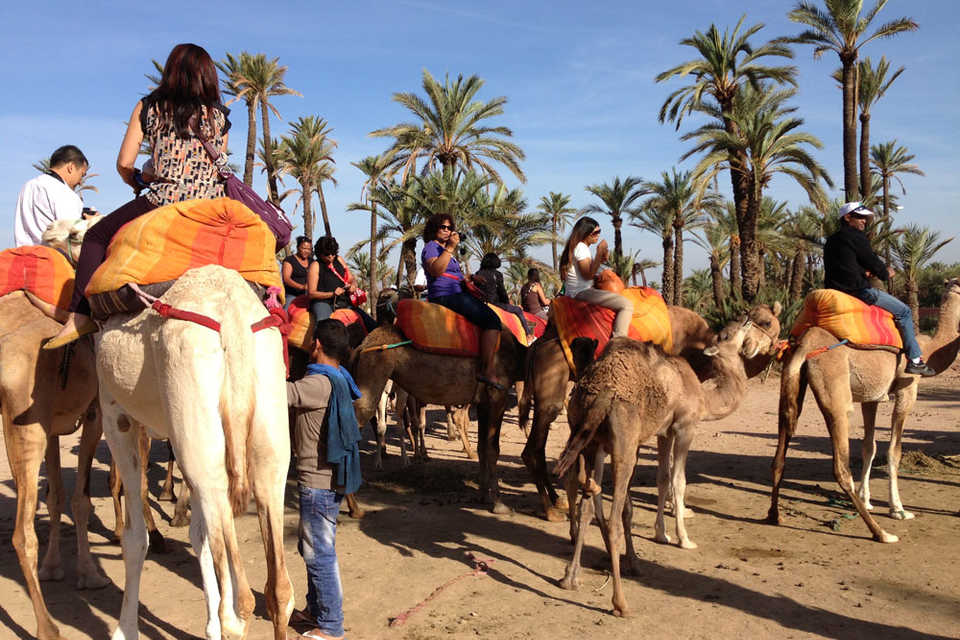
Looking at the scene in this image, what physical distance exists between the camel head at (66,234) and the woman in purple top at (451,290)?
3406 millimetres

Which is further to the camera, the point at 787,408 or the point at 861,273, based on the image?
the point at 861,273

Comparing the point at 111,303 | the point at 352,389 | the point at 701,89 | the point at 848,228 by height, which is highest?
the point at 701,89

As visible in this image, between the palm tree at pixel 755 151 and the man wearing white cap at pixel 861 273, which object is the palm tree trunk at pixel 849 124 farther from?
the man wearing white cap at pixel 861 273

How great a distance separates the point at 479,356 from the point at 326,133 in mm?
30849

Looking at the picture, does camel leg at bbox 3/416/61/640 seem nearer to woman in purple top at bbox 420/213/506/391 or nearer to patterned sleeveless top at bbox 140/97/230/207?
patterned sleeveless top at bbox 140/97/230/207

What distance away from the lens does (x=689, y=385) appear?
20.5ft

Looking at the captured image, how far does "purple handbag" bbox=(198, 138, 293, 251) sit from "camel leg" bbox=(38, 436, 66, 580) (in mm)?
2443

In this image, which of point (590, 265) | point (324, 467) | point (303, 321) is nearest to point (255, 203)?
point (324, 467)

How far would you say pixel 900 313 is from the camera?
7.57 m

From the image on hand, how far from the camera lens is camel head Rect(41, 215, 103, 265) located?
5.32 m

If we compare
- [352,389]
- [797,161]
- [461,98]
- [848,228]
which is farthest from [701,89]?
[352,389]

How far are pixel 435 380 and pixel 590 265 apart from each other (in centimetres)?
221

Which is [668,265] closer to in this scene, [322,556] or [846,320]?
[846,320]

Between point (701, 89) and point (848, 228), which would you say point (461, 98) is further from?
point (848, 228)
